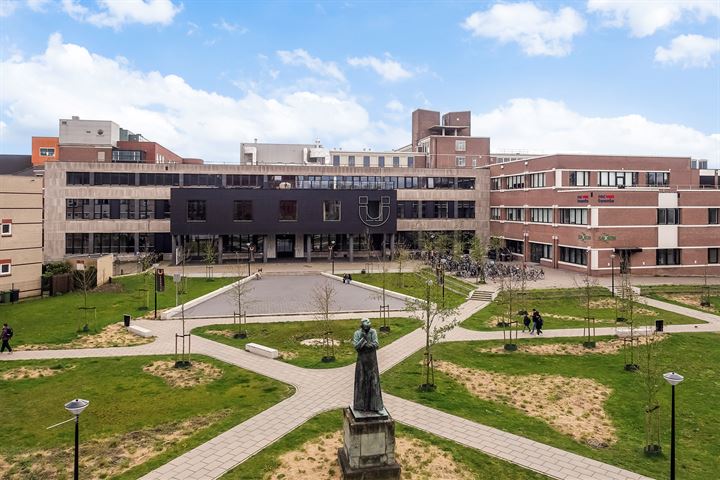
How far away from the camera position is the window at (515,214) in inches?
2380

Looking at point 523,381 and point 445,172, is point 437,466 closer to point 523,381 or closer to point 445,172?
point 523,381

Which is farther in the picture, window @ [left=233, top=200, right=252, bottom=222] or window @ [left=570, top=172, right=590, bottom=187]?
window @ [left=233, top=200, right=252, bottom=222]

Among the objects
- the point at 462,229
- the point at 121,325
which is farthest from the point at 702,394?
the point at 462,229

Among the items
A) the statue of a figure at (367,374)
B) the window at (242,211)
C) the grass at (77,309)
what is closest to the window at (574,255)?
the grass at (77,309)

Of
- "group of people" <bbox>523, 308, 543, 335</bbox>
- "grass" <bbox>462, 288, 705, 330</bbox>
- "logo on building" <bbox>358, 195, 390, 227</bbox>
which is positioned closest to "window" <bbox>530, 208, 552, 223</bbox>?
"grass" <bbox>462, 288, 705, 330</bbox>

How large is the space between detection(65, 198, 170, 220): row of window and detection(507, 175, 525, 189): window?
42.9m

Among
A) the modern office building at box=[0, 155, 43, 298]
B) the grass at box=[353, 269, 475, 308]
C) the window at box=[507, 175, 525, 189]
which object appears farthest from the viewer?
the window at box=[507, 175, 525, 189]

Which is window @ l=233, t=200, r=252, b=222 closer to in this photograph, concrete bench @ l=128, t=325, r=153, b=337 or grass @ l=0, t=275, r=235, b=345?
grass @ l=0, t=275, r=235, b=345

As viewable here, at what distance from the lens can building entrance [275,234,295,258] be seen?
60688mm

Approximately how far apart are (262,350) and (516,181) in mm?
47527

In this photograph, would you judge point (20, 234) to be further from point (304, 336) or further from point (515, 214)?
point (515, 214)

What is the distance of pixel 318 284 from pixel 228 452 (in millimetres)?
29525

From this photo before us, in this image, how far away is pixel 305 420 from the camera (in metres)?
16.0

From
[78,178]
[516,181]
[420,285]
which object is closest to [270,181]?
[78,178]
